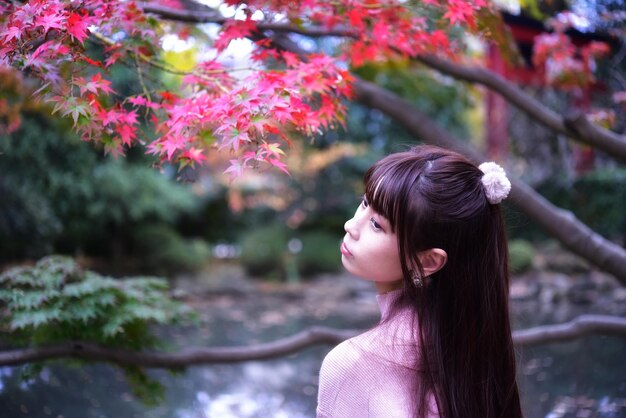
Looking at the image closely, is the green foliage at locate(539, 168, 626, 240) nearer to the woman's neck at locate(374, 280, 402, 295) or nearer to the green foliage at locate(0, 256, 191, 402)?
the green foliage at locate(0, 256, 191, 402)

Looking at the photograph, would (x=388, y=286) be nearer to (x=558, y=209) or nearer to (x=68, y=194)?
(x=558, y=209)

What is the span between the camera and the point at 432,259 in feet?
5.12

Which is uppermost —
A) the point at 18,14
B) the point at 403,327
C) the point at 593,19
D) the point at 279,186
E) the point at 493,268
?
the point at 593,19

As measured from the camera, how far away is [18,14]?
6.03 feet

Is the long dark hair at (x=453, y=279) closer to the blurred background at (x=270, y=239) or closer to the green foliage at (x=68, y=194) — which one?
the blurred background at (x=270, y=239)

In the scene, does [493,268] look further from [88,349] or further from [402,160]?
[88,349]

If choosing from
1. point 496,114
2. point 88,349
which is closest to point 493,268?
point 88,349

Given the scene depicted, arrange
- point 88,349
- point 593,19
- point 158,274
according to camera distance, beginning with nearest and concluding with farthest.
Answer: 1. point 88,349
2. point 593,19
3. point 158,274

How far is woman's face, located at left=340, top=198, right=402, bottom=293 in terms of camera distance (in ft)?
5.17

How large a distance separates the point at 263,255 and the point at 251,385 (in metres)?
5.51

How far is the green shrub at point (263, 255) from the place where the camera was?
10.3 m

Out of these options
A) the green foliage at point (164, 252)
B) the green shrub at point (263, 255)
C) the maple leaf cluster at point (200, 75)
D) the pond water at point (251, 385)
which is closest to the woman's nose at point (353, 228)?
the maple leaf cluster at point (200, 75)

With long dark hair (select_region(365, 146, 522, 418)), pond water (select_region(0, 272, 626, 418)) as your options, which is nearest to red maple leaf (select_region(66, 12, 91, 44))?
long dark hair (select_region(365, 146, 522, 418))

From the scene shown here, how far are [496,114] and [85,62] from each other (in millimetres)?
9841
